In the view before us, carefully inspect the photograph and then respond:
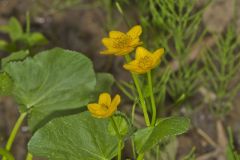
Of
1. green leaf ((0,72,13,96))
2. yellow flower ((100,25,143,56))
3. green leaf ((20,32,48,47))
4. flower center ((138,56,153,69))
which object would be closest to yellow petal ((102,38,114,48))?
yellow flower ((100,25,143,56))

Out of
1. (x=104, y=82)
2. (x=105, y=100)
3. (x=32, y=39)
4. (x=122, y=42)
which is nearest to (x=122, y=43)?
(x=122, y=42)

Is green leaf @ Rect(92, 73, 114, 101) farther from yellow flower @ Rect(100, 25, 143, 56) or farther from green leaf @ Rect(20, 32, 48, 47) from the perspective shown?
green leaf @ Rect(20, 32, 48, 47)

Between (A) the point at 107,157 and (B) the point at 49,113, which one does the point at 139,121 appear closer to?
(B) the point at 49,113

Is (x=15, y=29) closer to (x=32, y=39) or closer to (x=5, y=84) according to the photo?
(x=32, y=39)

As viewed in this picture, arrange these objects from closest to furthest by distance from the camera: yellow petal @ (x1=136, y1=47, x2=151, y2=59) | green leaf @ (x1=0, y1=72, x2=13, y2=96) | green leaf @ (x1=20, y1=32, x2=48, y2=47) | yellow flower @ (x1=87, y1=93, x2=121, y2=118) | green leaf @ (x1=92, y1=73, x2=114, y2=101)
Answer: yellow flower @ (x1=87, y1=93, x2=121, y2=118) < yellow petal @ (x1=136, y1=47, x2=151, y2=59) < green leaf @ (x1=0, y1=72, x2=13, y2=96) < green leaf @ (x1=92, y1=73, x2=114, y2=101) < green leaf @ (x1=20, y1=32, x2=48, y2=47)

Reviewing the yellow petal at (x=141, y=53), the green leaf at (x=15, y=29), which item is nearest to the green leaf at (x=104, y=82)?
the yellow petal at (x=141, y=53)
